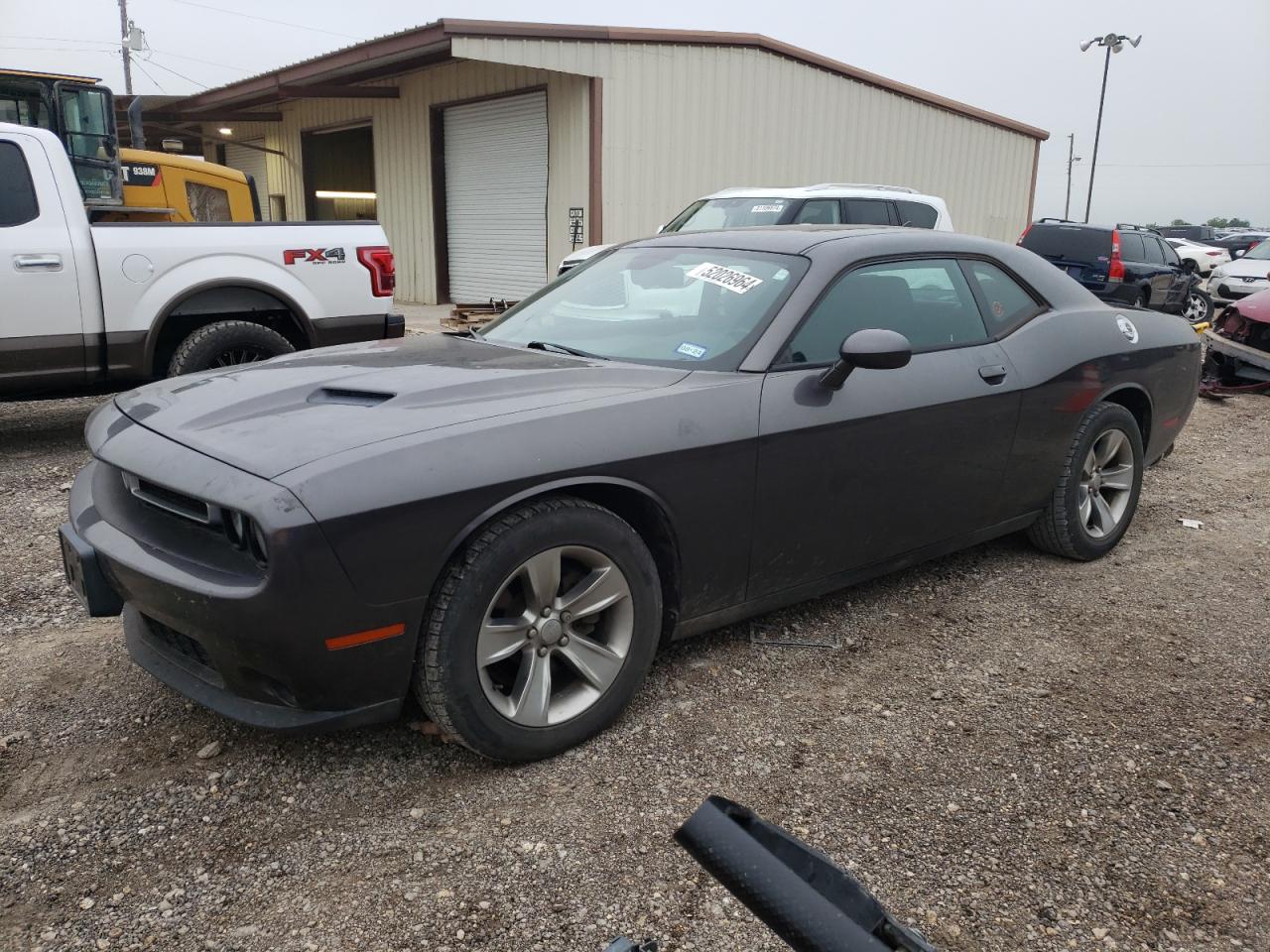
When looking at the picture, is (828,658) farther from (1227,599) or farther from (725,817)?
(725,817)

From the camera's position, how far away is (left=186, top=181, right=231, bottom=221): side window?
33.8 ft

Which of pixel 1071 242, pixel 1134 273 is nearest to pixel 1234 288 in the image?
pixel 1134 273

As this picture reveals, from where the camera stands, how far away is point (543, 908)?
2229mm

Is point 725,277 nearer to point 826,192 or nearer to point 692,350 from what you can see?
point 692,350

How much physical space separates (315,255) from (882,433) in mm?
4630

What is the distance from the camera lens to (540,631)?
2.70 meters

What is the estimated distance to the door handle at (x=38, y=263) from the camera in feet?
18.8

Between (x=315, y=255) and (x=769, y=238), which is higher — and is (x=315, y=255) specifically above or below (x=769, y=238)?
below

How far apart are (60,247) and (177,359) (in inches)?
35.4

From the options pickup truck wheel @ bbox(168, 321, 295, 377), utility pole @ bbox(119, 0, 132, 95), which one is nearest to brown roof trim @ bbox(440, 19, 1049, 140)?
pickup truck wheel @ bbox(168, 321, 295, 377)

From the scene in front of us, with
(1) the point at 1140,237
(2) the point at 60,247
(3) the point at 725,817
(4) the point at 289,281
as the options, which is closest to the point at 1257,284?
(1) the point at 1140,237

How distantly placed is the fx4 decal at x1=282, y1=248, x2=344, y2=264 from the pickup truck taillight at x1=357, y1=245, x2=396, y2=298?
0.15 m

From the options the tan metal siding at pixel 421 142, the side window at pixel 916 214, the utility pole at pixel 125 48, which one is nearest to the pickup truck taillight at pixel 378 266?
the side window at pixel 916 214

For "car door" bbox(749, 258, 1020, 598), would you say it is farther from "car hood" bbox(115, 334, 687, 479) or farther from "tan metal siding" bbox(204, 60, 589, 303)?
"tan metal siding" bbox(204, 60, 589, 303)
